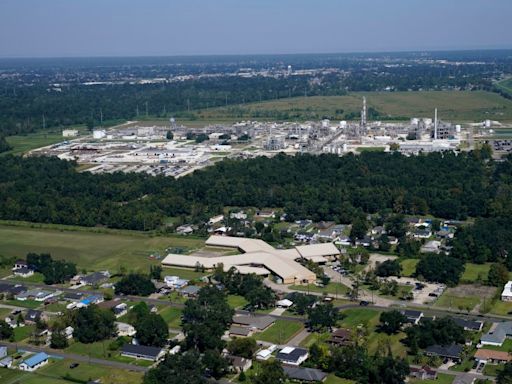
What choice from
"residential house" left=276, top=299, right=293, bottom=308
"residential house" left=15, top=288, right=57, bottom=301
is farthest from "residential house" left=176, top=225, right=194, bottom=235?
"residential house" left=276, top=299, right=293, bottom=308

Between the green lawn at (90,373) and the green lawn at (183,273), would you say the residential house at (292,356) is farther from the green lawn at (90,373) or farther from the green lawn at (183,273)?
the green lawn at (183,273)

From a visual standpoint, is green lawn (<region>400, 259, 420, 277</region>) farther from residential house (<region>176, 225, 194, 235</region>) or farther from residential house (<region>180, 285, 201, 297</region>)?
residential house (<region>176, 225, 194, 235</region>)

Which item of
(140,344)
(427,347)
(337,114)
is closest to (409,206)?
(427,347)

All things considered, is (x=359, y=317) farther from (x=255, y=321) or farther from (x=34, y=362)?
(x=34, y=362)

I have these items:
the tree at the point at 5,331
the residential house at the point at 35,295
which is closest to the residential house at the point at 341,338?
the tree at the point at 5,331

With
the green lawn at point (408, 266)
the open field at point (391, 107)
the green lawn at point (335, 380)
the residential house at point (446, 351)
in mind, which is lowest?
the green lawn at point (335, 380)

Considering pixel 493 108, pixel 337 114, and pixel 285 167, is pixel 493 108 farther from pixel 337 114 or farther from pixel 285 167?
pixel 285 167
